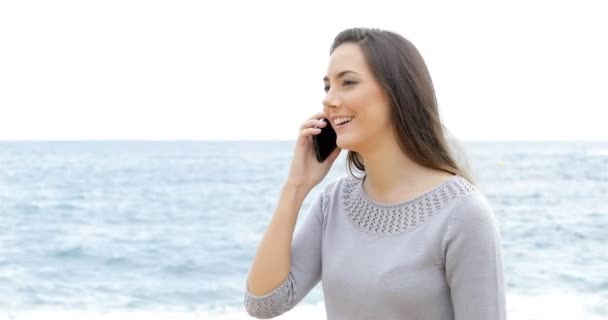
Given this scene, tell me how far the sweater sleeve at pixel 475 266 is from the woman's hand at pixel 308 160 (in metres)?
0.44

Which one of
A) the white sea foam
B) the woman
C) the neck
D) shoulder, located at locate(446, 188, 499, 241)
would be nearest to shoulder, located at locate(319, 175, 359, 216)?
the woman

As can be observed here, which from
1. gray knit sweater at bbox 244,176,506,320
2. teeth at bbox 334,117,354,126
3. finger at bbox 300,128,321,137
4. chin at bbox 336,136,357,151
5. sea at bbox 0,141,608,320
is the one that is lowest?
sea at bbox 0,141,608,320

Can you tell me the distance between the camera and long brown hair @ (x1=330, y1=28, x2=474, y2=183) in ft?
6.33

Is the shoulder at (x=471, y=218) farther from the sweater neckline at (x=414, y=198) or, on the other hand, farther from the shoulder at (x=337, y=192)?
the shoulder at (x=337, y=192)

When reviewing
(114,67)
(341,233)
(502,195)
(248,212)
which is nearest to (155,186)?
(248,212)

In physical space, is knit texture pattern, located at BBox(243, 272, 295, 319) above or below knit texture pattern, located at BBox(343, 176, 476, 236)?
below

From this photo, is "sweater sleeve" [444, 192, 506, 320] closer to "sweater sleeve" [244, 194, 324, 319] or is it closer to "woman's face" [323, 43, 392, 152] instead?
"woman's face" [323, 43, 392, 152]

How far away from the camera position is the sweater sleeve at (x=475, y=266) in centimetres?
180

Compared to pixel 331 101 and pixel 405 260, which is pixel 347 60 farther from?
pixel 405 260

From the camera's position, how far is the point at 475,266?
180cm

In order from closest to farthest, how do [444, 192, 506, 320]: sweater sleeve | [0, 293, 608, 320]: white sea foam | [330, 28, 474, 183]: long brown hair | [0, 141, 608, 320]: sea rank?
1. [444, 192, 506, 320]: sweater sleeve
2. [330, 28, 474, 183]: long brown hair
3. [0, 293, 608, 320]: white sea foam
4. [0, 141, 608, 320]: sea

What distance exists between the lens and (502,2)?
26922 mm

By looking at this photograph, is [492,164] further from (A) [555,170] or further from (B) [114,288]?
(B) [114,288]

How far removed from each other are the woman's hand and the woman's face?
179 mm
